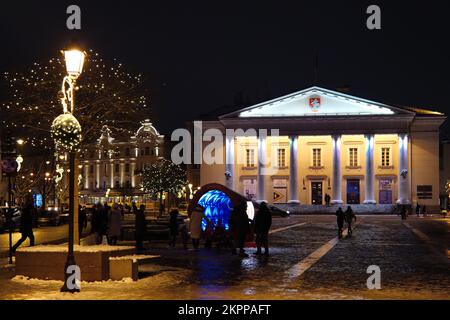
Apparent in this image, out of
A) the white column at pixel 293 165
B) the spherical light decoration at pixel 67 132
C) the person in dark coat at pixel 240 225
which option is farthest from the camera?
the white column at pixel 293 165

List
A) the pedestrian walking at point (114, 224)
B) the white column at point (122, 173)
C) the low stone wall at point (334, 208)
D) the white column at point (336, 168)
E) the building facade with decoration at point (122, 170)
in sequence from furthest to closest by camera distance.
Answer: the white column at point (122, 173) → the building facade with decoration at point (122, 170) → the white column at point (336, 168) → the low stone wall at point (334, 208) → the pedestrian walking at point (114, 224)

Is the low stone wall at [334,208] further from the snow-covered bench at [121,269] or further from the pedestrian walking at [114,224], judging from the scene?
the snow-covered bench at [121,269]

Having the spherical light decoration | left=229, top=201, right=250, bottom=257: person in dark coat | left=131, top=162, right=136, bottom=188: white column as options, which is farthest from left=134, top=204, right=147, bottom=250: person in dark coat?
left=131, top=162, right=136, bottom=188: white column

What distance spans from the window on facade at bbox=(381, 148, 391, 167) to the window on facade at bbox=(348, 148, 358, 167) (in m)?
2.58

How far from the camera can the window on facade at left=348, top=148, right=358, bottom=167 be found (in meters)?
76.2

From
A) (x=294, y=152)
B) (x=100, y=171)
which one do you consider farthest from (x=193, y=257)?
(x=100, y=171)

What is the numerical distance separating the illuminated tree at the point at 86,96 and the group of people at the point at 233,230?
4.10m

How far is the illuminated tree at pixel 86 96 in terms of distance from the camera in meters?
25.6

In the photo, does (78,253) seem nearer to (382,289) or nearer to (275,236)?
(382,289)

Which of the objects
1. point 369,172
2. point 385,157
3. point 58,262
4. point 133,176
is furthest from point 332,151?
point 58,262

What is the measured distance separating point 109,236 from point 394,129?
2012 inches

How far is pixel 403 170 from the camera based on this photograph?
234 feet

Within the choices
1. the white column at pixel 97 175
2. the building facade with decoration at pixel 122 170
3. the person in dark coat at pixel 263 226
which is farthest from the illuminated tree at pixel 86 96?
the white column at pixel 97 175

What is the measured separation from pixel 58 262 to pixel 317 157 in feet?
206
